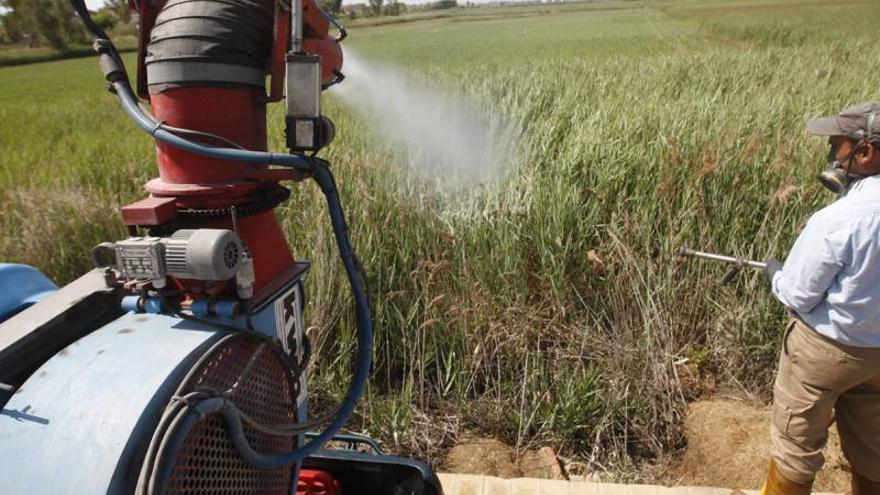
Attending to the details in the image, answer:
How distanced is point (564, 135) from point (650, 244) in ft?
5.84

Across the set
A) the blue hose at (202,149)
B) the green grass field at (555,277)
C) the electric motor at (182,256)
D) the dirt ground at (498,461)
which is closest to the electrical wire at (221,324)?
the blue hose at (202,149)

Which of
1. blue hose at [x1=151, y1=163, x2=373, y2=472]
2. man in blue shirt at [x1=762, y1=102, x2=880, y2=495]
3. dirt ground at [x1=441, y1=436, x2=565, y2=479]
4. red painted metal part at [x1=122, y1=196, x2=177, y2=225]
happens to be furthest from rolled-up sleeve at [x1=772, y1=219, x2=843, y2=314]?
red painted metal part at [x1=122, y1=196, x2=177, y2=225]

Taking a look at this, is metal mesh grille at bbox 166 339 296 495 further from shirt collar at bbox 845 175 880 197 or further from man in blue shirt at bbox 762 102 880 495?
shirt collar at bbox 845 175 880 197

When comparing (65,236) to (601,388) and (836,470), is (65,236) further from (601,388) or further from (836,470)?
(836,470)

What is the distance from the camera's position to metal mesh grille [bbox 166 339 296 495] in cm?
106

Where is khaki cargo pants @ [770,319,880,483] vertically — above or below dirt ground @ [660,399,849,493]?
above

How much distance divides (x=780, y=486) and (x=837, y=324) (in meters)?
0.68

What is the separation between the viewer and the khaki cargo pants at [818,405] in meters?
2.06

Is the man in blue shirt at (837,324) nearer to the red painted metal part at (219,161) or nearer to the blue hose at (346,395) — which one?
the blue hose at (346,395)

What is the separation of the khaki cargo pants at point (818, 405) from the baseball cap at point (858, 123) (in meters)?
0.70

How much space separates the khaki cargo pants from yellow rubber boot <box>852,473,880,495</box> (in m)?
0.04

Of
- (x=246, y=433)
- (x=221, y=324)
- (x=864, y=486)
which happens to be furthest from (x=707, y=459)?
(x=221, y=324)

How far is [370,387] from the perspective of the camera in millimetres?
2826

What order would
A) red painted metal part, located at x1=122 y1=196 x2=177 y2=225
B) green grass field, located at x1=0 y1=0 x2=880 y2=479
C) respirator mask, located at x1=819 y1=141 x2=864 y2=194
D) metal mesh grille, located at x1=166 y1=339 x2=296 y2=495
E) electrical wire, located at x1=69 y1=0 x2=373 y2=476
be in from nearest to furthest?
electrical wire, located at x1=69 y1=0 x2=373 y2=476 < metal mesh grille, located at x1=166 y1=339 x2=296 y2=495 < red painted metal part, located at x1=122 y1=196 x2=177 y2=225 < respirator mask, located at x1=819 y1=141 x2=864 y2=194 < green grass field, located at x1=0 y1=0 x2=880 y2=479
